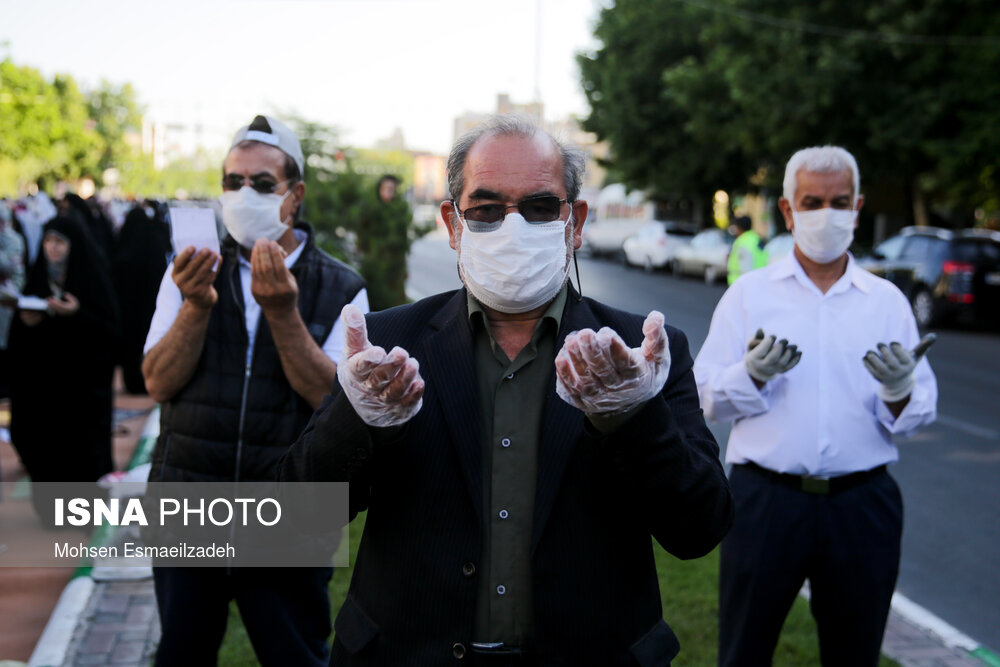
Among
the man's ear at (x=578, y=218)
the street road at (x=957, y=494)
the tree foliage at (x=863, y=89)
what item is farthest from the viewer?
the tree foliage at (x=863, y=89)

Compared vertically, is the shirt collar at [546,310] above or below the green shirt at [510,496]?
above

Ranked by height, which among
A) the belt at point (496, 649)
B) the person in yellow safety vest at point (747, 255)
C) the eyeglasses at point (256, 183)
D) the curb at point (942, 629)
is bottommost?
the curb at point (942, 629)

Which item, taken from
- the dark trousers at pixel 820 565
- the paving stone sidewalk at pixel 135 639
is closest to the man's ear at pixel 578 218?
A: the dark trousers at pixel 820 565

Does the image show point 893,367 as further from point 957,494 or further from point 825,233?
point 957,494

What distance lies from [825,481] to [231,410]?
2.00 meters

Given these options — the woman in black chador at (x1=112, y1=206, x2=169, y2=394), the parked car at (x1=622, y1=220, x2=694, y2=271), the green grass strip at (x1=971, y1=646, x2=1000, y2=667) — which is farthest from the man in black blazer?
the parked car at (x1=622, y1=220, x2=694, y2=271)

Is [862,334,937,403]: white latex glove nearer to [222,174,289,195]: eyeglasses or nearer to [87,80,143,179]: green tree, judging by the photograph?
[222,174,289,195]: eyeglasses

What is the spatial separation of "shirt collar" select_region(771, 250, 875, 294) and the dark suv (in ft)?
52.0

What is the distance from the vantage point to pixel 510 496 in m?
2.19

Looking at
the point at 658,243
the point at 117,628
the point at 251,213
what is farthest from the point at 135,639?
the point at 658,243

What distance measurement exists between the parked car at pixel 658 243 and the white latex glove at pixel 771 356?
2871cm

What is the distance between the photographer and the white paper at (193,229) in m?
3.32

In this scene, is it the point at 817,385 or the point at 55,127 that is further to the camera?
the point at 55,127

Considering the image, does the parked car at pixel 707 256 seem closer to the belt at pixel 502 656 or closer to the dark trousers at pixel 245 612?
the dark trousers at pixel 245 612
